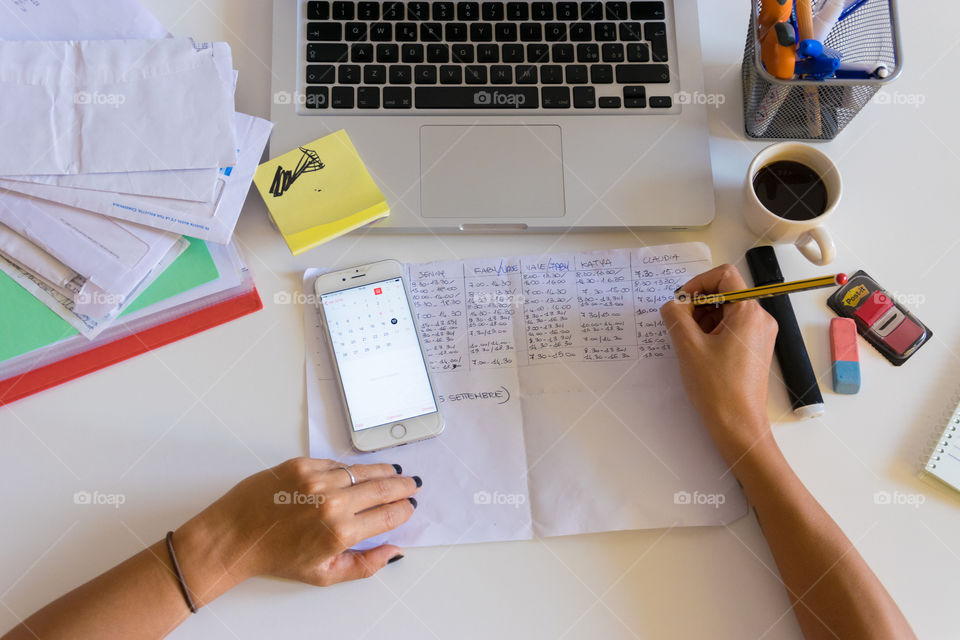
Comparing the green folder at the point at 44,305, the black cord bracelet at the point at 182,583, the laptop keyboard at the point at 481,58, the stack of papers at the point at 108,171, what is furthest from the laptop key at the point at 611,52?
the black cord bracelet at the point at 182,583

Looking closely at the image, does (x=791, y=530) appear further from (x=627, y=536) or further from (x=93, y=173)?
(x=93, y=173)

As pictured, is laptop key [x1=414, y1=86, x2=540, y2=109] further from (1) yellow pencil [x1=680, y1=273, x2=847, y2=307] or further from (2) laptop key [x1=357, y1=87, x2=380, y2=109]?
(1) yellow pencil [x1=680, y1=273, x2=847, y2=307]

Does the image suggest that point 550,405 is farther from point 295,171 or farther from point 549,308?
point 295,171

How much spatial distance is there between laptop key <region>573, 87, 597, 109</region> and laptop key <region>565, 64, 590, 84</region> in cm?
1

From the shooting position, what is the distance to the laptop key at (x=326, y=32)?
856 mm

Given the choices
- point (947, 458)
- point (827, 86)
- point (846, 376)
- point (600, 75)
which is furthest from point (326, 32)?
point (947, 458)

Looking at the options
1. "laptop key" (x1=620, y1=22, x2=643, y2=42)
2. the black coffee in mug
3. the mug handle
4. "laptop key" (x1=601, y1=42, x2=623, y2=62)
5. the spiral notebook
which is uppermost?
"laptop key" (x1=620, y1=22, x2=643, y2=42)

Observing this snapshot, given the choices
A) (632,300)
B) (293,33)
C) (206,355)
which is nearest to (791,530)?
(632,300)

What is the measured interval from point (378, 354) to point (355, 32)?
395mm

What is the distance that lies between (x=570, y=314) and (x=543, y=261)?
74 millimetres

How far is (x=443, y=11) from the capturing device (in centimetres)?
86

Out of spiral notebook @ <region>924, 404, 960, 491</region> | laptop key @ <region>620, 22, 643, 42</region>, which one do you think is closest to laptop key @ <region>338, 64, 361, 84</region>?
laptop key @ <region>620, 22, 643, 42</region>

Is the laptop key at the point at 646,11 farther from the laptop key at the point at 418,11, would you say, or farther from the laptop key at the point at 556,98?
the laptop key at the point at 418,11

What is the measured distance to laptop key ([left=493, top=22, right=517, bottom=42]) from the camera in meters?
0.86
